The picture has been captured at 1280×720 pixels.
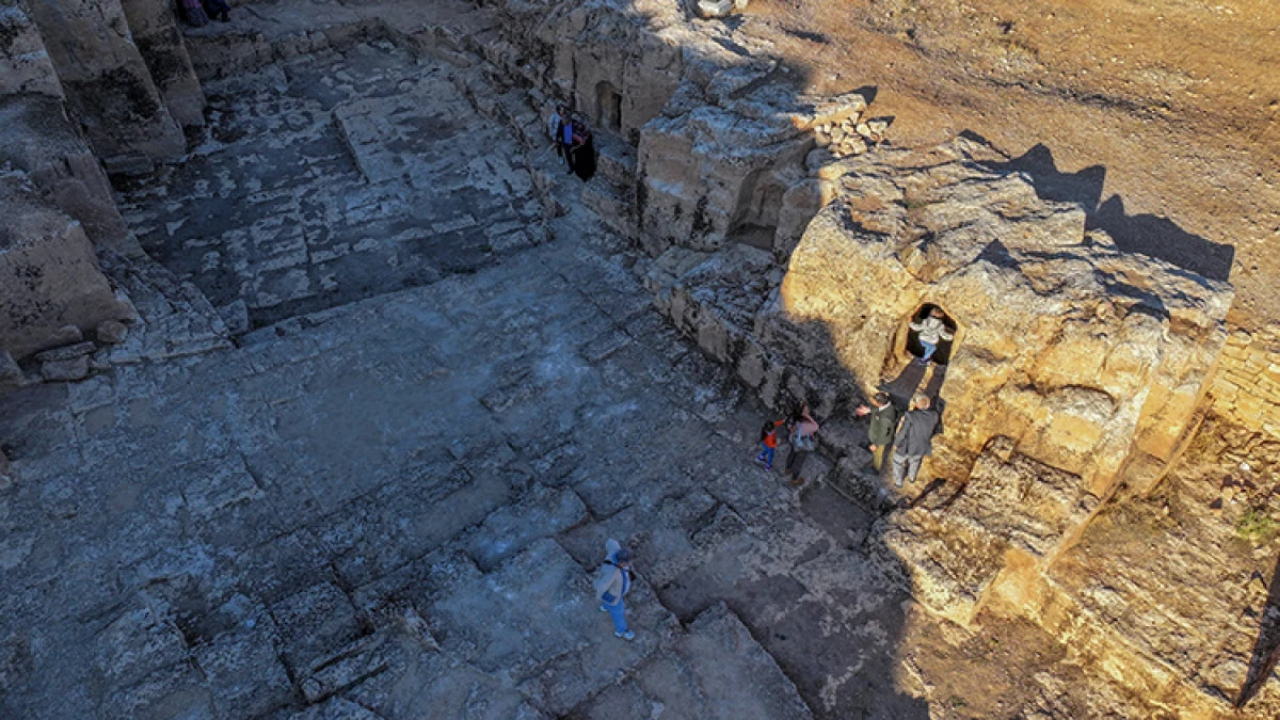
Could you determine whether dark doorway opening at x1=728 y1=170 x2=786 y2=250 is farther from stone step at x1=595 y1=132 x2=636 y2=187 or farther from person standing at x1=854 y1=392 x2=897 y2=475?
person standing at x1=854 y1=392 x2=897 y2=475

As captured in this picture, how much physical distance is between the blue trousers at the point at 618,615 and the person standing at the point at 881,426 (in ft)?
8.08

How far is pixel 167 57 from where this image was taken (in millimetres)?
12445

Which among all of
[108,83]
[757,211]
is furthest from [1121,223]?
[108,83]

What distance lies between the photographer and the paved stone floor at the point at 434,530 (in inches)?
215

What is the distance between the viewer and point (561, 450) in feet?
24.6

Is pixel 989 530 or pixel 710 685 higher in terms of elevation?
pixel 989 530

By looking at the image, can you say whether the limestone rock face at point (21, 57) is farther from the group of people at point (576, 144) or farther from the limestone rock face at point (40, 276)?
the group of people at point (576, 144)

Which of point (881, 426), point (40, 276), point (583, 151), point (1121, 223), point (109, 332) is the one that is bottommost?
point (109, 332)

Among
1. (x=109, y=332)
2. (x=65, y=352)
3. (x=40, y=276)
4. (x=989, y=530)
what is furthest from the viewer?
(x=109, y=332)

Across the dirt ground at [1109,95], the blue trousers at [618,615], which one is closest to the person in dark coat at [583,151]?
the dirt ground at [1109,95]

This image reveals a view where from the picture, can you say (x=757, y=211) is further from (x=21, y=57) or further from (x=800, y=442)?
(x=21, y=57)

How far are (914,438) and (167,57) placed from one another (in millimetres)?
12144

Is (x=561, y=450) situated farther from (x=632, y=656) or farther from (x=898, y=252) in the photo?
(x=898, y=252)

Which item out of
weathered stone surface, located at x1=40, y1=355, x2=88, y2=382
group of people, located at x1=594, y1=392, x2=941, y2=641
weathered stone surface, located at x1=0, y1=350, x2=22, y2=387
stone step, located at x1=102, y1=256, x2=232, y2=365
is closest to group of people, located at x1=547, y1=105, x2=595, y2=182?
stone step, located at x1=102, y1=256, x2=232, y2=365
